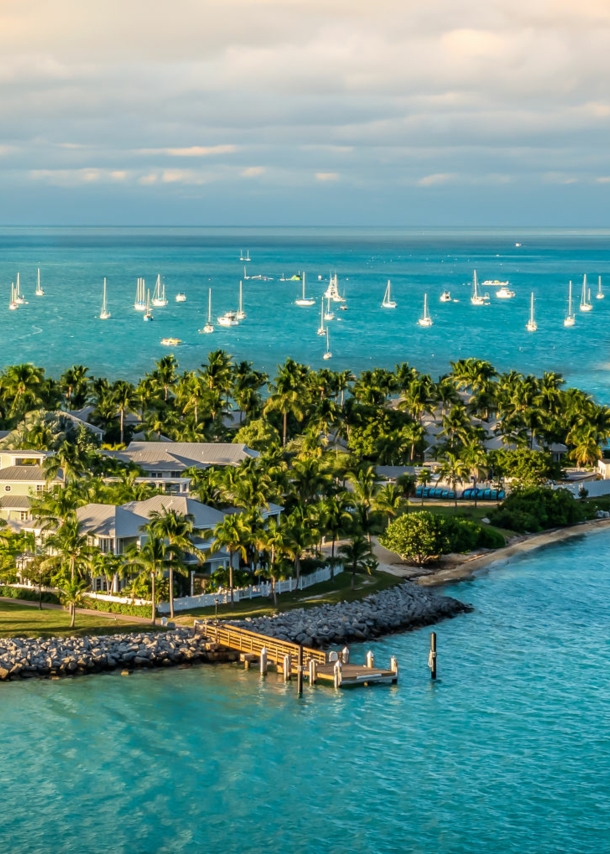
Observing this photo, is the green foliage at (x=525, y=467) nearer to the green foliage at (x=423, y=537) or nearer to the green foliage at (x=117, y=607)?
the green foliage at (x=423, y=537)

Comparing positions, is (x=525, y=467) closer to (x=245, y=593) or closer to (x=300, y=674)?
(x=245, y=593)

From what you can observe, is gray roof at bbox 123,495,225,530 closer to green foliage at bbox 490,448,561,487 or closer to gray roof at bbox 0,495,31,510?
gray roof at bbox 0,495,31,510

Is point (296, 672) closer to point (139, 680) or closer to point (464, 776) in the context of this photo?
point (139, 680)

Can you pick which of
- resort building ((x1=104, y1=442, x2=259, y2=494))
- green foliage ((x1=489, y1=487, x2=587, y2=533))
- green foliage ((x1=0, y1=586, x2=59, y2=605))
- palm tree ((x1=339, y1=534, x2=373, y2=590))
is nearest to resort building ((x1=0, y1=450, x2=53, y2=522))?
green foliage ((x1=0, y1=586, x2=59, y2=605))

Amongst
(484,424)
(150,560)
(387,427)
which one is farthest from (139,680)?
(484,424)

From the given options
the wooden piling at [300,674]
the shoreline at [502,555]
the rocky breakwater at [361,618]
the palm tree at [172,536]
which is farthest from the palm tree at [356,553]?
the wooden piling at [300,674]

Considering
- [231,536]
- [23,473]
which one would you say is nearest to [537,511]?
[231,536]
